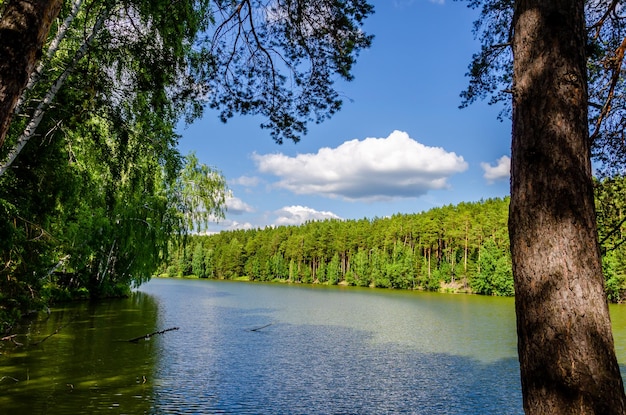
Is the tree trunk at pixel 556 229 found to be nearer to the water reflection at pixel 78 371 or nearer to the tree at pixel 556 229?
the tree at pixel 556 229

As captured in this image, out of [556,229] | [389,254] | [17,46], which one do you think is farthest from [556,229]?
[389,254]

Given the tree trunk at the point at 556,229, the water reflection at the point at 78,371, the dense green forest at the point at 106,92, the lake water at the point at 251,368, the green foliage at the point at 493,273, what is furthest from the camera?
the green foliage at the point at 493,273

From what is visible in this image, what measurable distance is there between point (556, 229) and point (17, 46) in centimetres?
278

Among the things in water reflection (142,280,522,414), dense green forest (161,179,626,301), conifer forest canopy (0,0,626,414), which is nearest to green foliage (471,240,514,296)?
dense green forest (161,179,626,301)

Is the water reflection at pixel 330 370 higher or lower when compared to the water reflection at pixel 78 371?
lower

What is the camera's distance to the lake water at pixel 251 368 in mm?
8742

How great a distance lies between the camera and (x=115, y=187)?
7805 mm

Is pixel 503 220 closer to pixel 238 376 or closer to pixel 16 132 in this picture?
pixel 238 376

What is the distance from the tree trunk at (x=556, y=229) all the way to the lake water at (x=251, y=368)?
753cm

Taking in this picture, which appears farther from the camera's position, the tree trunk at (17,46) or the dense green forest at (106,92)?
the dense green forest at (106,92)

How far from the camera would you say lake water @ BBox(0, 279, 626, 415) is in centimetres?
874

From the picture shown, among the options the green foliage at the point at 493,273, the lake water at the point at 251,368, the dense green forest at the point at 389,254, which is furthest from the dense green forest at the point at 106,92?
the green foliage at the point at 493,273

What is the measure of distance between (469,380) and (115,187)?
9989 mm

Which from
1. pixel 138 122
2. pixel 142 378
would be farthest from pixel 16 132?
pixel 142 378
